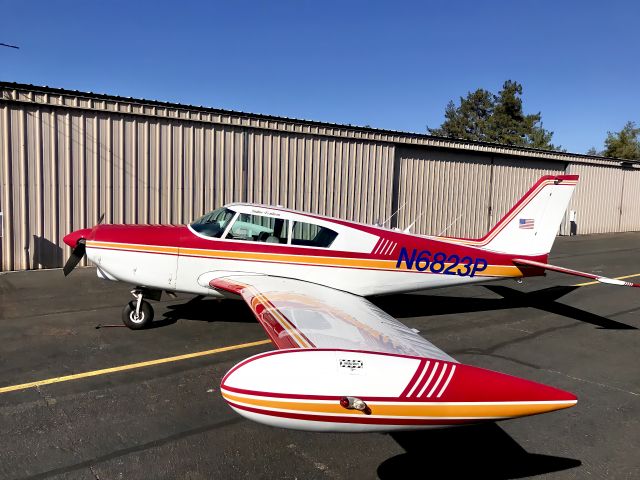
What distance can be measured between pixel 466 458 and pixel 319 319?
199 cm

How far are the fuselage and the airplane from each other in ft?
0.06

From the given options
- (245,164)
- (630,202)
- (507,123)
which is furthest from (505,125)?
(245,164)

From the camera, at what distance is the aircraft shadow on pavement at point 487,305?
8695 millimetres

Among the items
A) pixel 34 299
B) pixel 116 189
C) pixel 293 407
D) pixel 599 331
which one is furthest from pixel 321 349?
pixel 116 189

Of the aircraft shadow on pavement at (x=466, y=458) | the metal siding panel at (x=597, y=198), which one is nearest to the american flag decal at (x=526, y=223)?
the aircraft shadow on pavement at (x=466, y=458)

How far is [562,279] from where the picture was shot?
13.0 m

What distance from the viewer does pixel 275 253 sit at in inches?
284

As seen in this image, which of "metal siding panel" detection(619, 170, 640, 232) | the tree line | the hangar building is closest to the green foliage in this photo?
the tree line

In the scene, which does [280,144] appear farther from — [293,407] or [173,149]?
[293,407]

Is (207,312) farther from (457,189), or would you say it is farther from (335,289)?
(457,189)

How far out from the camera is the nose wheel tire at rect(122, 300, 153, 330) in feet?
23.1

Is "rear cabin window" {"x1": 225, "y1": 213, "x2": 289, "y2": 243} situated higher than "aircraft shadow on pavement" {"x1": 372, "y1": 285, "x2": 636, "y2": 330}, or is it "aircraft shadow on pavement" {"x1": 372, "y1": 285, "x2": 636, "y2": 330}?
"rear cabin window" {"x1": 225, "y1": 213, "x2": 289, "y2": 243}

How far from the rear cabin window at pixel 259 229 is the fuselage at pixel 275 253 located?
2cm

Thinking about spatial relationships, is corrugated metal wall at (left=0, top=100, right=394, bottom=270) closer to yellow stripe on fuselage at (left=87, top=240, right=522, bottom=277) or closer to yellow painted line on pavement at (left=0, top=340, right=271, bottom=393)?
yellow stripe on fuselage at (left=87, top=240, right=522, bottom=277)
